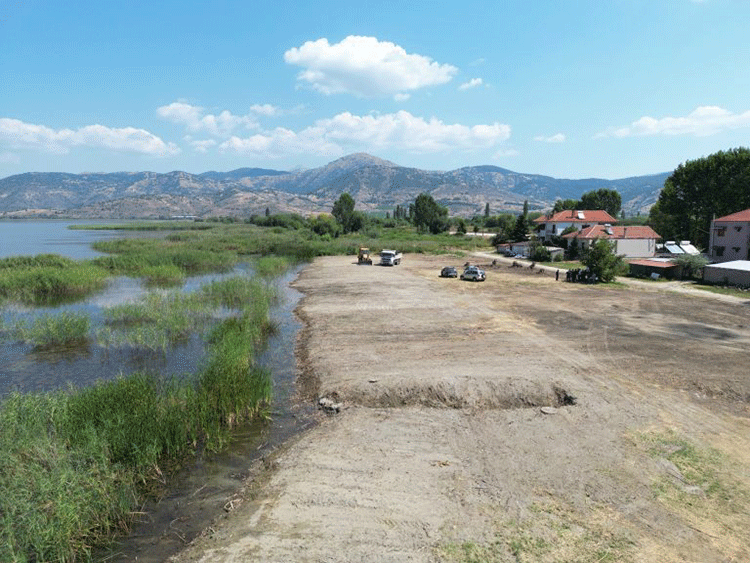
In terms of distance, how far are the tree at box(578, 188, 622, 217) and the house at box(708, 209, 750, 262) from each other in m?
58.4

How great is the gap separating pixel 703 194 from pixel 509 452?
233ft

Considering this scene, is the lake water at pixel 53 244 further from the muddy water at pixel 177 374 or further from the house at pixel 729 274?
the house at pixel 729 274

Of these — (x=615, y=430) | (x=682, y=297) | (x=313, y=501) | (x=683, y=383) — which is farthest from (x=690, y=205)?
(x=313, y=501)

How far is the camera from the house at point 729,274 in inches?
1566

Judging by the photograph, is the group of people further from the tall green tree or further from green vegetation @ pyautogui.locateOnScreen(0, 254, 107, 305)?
green vegetation @ pyautogui.locateOnScreen(0, 254, 107, 305)

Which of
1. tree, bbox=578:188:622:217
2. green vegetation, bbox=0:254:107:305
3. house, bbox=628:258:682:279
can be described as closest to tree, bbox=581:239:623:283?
house, bbox=628:258:682:279

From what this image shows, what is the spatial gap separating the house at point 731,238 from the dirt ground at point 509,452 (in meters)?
32.9

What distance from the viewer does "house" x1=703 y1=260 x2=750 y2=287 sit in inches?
1566

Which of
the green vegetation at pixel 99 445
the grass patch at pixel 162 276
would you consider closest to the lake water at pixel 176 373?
the green vegetation at pixel 99 445

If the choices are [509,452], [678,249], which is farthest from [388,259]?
[509,452]

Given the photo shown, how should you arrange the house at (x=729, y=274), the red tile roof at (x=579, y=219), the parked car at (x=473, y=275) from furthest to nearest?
the red tile roof at (x=579, y=219), the parked car at (x=473, y=275), the house at (x=729, y=274)

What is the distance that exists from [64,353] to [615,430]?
886 inches

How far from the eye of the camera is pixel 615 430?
12852 mm

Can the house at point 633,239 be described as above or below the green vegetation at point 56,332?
above
